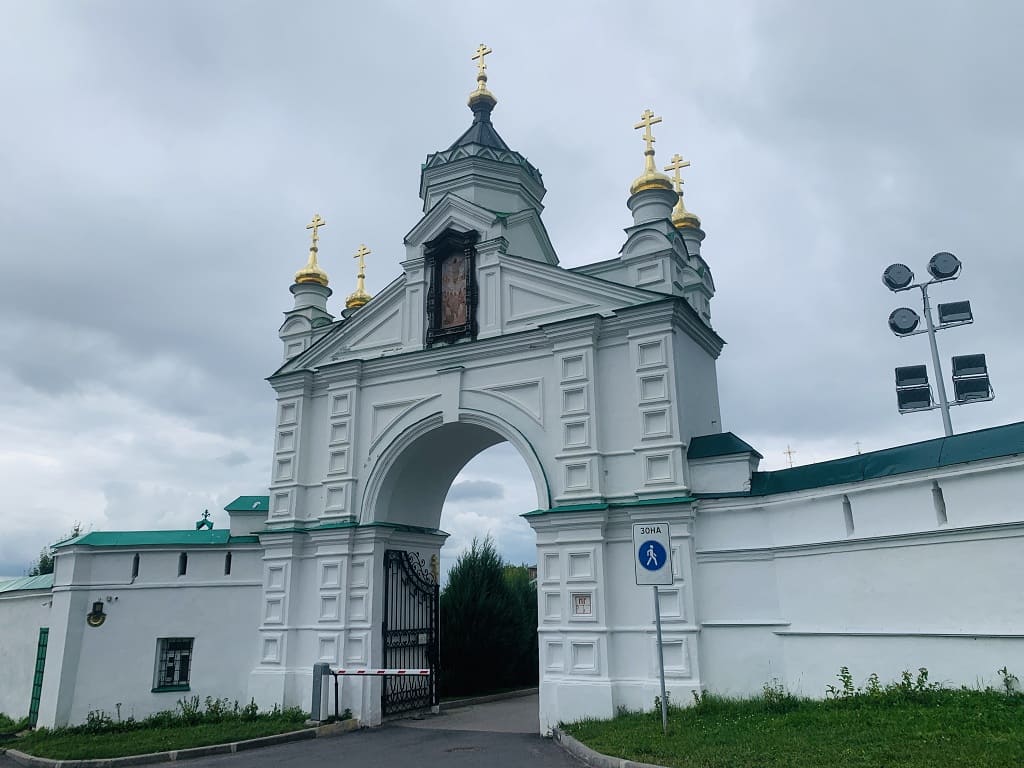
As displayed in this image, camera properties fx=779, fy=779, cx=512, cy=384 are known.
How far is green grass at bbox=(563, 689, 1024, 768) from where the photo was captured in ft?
21.6

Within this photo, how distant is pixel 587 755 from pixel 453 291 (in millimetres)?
8749

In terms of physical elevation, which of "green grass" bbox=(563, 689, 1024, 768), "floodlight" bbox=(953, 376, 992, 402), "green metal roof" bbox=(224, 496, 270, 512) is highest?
"floodlight" bbox=(953, 376, 992, 402)

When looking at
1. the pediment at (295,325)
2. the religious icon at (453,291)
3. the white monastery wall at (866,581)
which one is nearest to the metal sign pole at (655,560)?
the white monastery wall at (866,581)

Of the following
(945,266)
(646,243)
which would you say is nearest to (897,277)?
(945,266)

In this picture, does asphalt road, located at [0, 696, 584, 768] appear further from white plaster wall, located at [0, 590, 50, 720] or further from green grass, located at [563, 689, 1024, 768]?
white plaster wall, located at [0, 590, 50, 720]

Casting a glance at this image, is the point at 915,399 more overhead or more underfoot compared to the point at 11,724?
more overhead

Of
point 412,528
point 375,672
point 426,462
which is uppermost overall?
point 426,462

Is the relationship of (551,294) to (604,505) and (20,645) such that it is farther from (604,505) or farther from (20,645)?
(20,645)

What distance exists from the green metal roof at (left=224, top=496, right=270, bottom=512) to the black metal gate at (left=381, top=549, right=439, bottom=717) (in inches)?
118

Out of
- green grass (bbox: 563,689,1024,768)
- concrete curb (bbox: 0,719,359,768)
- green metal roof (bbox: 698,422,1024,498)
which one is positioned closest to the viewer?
green grass (bbox: 563,689,1024,768)

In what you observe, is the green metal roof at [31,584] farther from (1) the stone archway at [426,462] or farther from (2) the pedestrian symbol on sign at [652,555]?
(2) the pedestrian symbol on sign at [652,555]

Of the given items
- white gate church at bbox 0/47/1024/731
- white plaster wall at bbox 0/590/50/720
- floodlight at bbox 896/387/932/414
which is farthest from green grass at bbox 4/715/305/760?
floodlight at bbox 896/387/932/414

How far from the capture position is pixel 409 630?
592 inches

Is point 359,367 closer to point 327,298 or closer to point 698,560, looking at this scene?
point 327,298
